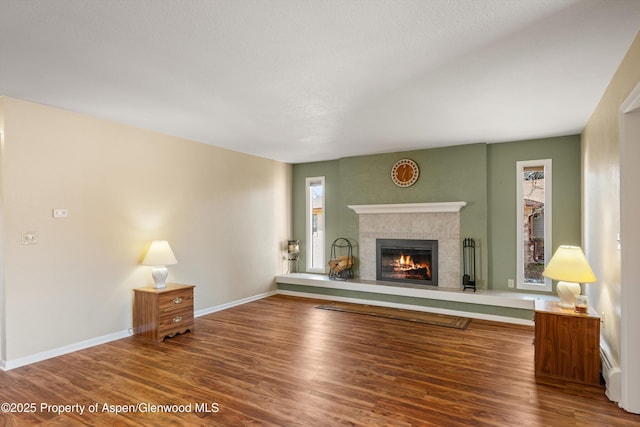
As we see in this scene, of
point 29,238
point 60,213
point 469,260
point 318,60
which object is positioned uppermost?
point 318,60

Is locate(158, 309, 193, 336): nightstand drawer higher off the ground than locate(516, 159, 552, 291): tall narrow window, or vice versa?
locate(516, 159, 552, 291): tall narrow window

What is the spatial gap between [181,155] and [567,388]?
505 centimetres

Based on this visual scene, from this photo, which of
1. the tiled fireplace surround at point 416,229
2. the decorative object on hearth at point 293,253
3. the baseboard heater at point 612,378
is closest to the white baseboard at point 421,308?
the tiled fireplace surround at point 416,229

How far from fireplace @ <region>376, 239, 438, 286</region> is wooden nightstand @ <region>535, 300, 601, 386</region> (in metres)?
2.53

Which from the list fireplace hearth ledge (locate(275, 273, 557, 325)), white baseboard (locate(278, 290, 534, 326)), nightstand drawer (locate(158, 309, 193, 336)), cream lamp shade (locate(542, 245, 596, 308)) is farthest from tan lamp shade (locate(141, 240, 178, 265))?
cream lamp shade (locate(542, 245, 596, 308))

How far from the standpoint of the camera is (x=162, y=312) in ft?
13.5

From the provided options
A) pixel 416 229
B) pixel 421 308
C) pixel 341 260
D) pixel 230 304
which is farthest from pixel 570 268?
pixel 230 304

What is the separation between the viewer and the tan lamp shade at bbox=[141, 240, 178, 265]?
4.27 m

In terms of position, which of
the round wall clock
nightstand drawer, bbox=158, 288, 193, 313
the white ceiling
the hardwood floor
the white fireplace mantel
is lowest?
the hardwood floor

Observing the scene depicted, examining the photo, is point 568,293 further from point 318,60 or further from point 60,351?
point 60,351

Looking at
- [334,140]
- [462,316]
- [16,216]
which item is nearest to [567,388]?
[462,316]

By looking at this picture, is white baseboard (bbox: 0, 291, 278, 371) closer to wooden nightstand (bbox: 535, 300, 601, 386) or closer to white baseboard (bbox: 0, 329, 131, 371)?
white baseboard (bbox: 0, 329, 131, 371)

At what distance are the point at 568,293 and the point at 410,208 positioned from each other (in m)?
2.84

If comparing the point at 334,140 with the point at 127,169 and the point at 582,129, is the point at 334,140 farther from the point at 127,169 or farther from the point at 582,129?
the point at 582,129
